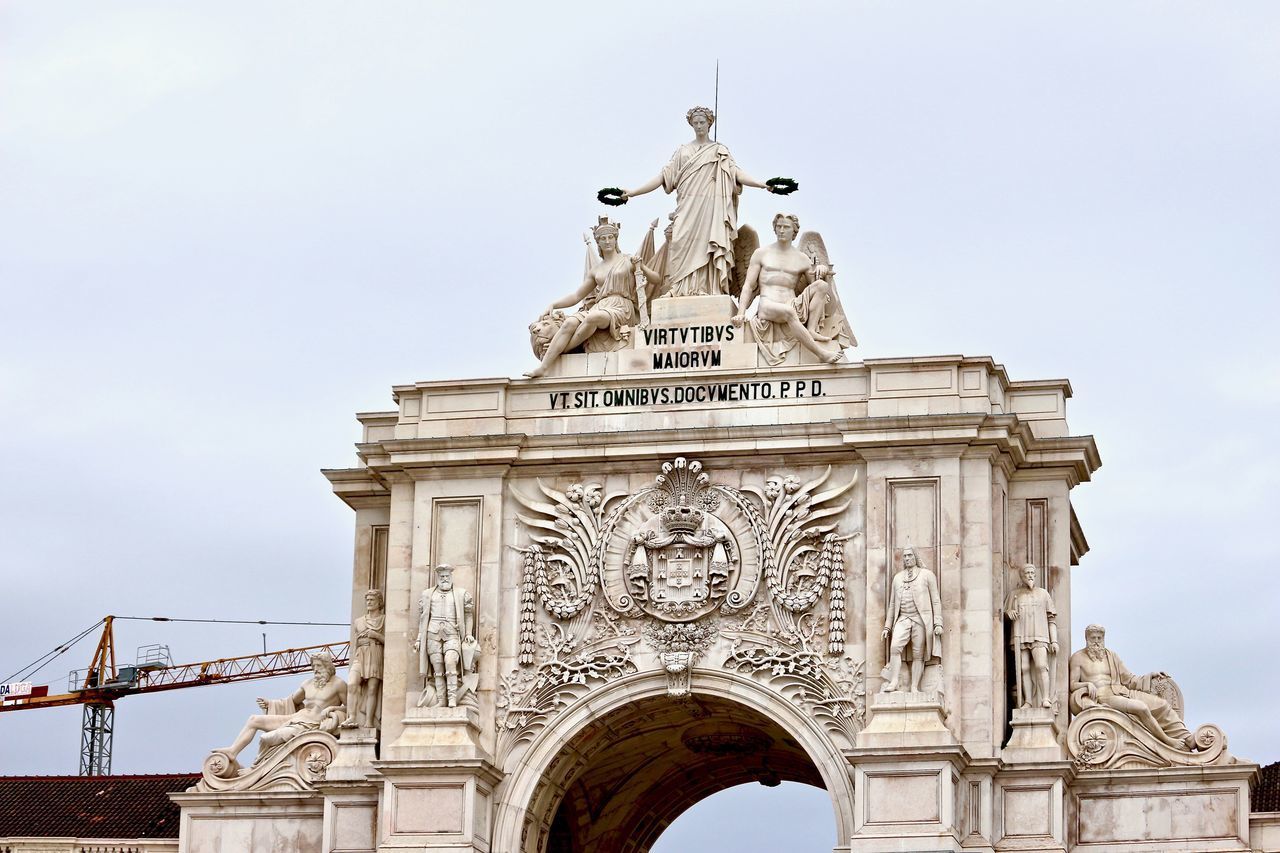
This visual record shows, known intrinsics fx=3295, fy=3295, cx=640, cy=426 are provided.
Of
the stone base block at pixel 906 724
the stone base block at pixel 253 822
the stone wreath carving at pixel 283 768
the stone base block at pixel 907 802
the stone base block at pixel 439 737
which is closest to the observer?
the stone base block at pixel 907 802

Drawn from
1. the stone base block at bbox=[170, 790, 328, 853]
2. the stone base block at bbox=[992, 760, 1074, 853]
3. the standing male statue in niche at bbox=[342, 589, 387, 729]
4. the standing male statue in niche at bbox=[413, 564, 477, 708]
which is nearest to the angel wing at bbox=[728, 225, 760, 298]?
the standing male statue in niche at bbox=[413, 564, 477, 708]

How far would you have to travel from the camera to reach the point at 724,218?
45.7m

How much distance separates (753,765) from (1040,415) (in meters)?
7.24

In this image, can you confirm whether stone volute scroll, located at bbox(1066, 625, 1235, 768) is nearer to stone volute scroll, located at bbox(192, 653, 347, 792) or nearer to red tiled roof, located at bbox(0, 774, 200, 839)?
stone volute scroll, located at bbox(192, 653, 347, 792)

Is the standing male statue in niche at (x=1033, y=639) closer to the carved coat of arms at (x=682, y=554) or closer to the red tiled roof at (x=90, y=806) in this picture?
the carved coat of arms at (x=682, y=554)

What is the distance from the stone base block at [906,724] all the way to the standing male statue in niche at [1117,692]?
241 cm

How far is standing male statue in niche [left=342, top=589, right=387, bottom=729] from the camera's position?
44375 mm

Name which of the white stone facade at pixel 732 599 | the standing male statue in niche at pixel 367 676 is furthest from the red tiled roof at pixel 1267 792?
the standing male statue in niche at pixel 367 676

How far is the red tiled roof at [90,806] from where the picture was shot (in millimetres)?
46844

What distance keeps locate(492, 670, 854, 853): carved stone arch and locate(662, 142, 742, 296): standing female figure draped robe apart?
5.76 m

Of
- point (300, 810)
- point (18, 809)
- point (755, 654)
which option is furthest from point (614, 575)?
point (18, 809)

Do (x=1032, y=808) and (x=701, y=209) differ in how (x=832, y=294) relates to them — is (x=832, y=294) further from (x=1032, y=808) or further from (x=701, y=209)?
(x=1032, y=808)

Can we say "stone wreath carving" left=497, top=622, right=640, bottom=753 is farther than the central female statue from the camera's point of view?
No

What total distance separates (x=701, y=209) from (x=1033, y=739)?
8978 millimetres
